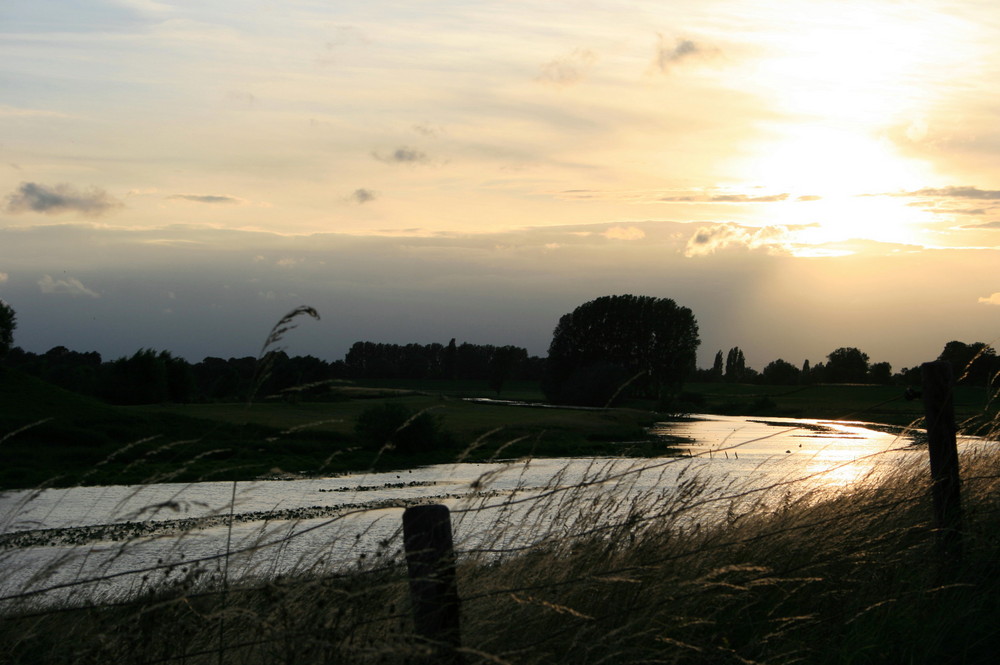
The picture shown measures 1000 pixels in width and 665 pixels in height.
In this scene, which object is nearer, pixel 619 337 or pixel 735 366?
pixel 619 337

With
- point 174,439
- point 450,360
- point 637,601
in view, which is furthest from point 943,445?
point 450,360

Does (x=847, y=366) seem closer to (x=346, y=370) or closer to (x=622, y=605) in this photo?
(x=346, y=370)

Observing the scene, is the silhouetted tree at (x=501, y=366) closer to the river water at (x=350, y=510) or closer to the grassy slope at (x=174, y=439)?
the grassy slope at (x=174, y=439)

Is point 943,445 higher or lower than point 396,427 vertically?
higher

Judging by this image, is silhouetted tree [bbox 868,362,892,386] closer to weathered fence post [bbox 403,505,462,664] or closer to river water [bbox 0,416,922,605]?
river water [bbox 0,416,922,605]

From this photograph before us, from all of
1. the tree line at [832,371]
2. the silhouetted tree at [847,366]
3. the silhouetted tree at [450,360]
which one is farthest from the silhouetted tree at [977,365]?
the silhouetted tree at [450,360]

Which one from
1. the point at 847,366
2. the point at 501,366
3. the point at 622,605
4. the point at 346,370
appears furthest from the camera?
the point at 346,370

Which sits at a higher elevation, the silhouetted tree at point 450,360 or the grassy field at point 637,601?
the silhouetted tree at point 450,360

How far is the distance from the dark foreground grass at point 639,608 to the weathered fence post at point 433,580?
9cm

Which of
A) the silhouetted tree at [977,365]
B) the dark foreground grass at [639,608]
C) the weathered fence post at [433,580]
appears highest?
the silhouetted tree at [977,365]

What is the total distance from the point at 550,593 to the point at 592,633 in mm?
296

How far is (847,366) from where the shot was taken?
3307 inches

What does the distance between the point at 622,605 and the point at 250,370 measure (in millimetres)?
2258

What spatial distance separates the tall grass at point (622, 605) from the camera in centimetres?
358
